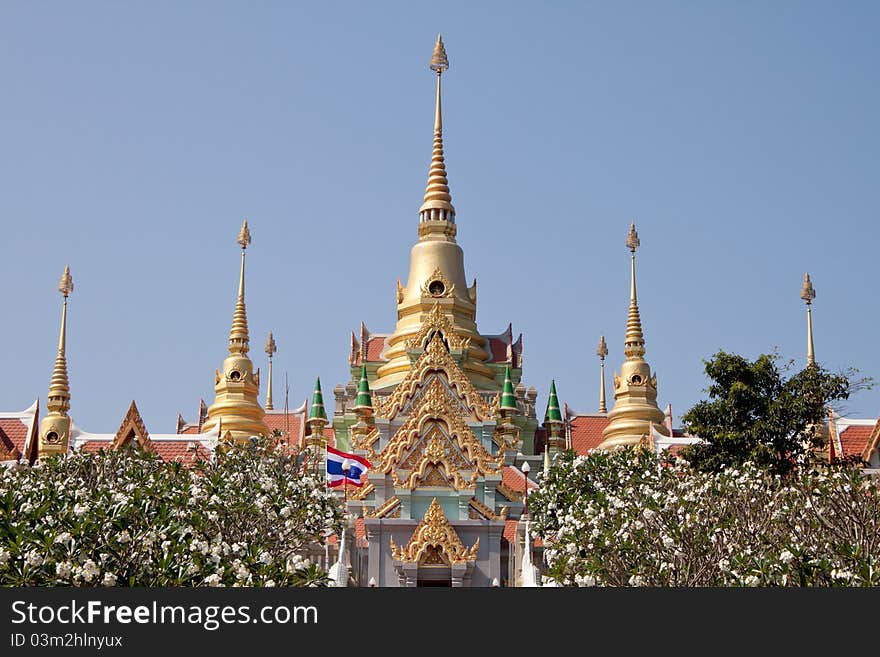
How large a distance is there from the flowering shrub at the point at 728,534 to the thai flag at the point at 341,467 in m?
10.7

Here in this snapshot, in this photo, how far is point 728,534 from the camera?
30031 mm

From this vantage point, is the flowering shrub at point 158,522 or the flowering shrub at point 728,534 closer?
the flowering shrub at point 158,522

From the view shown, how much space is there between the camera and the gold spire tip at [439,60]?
7300 centimetres

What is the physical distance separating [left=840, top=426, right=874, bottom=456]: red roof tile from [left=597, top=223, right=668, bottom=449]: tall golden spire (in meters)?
7.99

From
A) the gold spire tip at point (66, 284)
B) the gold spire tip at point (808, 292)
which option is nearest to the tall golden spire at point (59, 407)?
the gold spire tip at point (66, 284)

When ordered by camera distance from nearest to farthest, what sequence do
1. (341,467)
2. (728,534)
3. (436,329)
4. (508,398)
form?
(728,534) < (341,467) < (436,329) < (508,398)

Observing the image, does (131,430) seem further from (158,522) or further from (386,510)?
(158,522)

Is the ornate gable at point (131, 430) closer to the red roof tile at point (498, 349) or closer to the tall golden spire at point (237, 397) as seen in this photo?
the tall golden spire at point (237, 397)

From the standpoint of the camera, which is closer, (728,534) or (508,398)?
(728,534)

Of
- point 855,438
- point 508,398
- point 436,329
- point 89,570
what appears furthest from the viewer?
point 508,398

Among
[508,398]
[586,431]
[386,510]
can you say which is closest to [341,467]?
[386,510]

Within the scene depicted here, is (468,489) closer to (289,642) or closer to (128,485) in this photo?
(128,485)

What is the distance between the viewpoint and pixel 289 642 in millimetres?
20859

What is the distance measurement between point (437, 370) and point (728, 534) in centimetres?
2002
